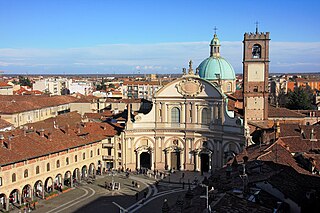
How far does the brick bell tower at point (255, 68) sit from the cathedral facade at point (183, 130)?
4.52m

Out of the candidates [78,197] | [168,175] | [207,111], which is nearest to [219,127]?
[207,111]

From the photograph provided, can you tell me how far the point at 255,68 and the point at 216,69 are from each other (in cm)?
1465

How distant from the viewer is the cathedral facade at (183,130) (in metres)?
62.6

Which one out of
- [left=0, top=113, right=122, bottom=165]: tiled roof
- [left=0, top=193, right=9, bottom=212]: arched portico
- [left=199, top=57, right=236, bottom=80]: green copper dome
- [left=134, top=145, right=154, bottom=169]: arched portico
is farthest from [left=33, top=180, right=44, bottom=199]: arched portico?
[left=199, top=57, right=236, bottom=80]: green copper dome

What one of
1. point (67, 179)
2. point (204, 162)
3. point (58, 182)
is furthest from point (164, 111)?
point (58, 182)

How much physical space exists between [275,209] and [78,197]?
32.6m

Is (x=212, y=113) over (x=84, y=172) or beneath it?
over

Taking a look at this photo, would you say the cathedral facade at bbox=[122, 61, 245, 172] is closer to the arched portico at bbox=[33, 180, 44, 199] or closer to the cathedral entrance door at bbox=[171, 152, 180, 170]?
the cathedral entrance door at bbox=[171, 152, 180, 170]

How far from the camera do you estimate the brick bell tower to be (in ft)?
210

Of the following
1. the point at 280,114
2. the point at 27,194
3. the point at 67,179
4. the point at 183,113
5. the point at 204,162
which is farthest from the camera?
the point at 280,114

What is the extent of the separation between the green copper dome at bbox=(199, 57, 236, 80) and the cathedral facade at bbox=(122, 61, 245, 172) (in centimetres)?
1466

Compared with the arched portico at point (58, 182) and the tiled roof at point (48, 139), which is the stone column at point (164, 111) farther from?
the arched portico at point (58, 182)

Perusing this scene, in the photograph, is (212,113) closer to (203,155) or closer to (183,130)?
(183,130)

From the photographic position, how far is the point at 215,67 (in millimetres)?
78500
